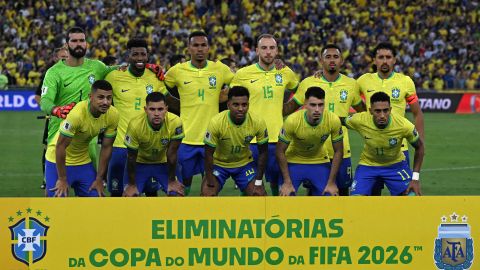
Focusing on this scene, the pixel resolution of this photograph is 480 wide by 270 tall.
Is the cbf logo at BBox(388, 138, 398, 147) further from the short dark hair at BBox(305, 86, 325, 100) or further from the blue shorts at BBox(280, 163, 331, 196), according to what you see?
the short dark hair at BBox(305, 86, 325, 100)

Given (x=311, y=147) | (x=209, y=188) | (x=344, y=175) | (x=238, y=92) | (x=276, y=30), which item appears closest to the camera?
(x=238, y=92)

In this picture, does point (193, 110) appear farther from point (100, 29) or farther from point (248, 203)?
point (100, 29)

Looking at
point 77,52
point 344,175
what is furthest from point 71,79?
point 344,175

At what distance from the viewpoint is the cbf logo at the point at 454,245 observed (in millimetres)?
10438

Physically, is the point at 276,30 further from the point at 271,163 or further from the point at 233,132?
the point at 233,132

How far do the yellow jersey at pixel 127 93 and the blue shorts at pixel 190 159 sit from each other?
0.80m

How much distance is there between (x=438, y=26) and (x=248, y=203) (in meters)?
35.5

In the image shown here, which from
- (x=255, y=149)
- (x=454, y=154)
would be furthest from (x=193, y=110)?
(x=454, y=154)

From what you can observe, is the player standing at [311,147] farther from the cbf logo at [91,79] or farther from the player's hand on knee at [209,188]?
the cbf logo at [91,79]

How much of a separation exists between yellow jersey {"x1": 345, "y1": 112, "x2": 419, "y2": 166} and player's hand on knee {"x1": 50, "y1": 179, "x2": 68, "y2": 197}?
3.86 meters

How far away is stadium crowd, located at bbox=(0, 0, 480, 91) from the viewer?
39906 millimetres

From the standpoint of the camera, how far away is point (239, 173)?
41.8ft

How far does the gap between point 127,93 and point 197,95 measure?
951 millimetres

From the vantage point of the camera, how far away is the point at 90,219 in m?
10.1
